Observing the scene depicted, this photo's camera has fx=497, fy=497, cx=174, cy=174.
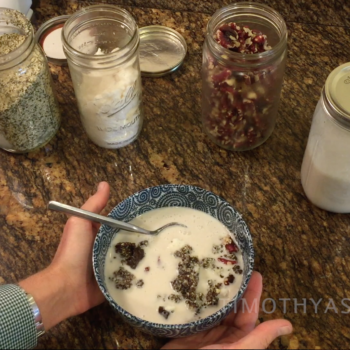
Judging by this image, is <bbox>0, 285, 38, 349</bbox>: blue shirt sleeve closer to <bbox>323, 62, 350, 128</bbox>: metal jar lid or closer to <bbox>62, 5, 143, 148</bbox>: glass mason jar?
<bbox>62, 5, 143, 148</bbox>: glass mason jar

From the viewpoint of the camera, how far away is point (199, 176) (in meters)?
0.93

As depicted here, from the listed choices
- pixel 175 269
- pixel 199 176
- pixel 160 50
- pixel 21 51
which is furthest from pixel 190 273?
pixel 160 50

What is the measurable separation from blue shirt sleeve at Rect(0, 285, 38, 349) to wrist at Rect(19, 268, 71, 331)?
20 millimetres

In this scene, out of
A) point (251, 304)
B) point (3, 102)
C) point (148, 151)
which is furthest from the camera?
point (148, 151)

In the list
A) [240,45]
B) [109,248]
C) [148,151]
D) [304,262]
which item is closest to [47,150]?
[148,151]

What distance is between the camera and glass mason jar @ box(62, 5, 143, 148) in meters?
0.82

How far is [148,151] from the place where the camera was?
0.97m

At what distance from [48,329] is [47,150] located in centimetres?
37

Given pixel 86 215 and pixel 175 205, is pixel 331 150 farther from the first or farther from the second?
pixel 86 215

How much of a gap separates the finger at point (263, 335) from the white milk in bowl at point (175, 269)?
0.24 feet

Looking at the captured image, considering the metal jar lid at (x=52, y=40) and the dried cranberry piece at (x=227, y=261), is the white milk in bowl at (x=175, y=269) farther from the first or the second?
the metal jar lid at (x=52, y=40)

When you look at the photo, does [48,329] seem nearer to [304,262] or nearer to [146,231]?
[146,231]

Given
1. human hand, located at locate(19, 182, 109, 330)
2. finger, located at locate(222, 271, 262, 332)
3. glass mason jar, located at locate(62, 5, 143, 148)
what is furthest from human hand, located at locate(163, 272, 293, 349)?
glass mason jar, located at locate(62, 5, 143, 148)

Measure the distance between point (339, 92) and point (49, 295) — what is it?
517mm
